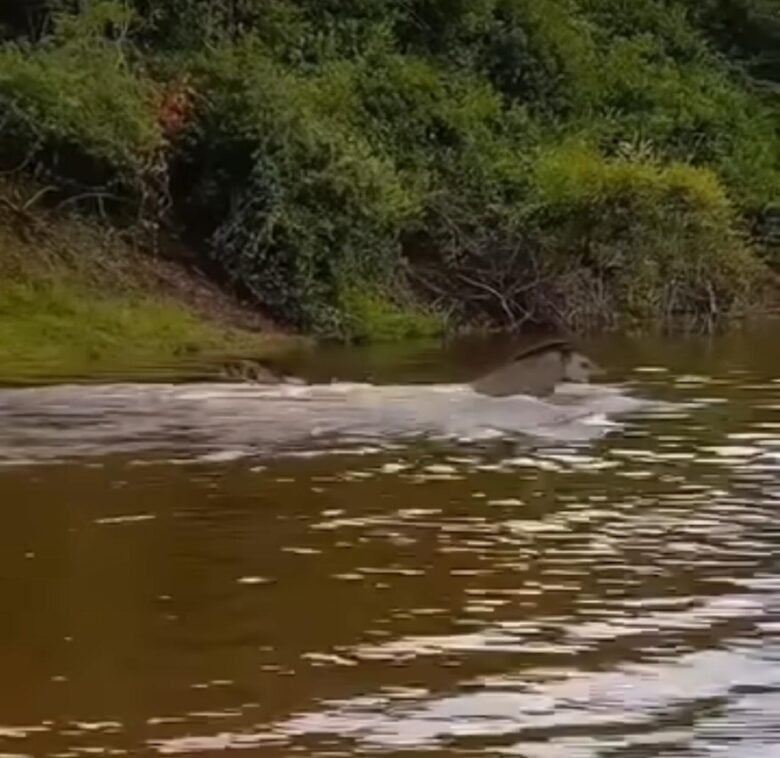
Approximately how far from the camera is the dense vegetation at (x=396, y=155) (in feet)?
102

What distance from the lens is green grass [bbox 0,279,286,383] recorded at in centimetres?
2538

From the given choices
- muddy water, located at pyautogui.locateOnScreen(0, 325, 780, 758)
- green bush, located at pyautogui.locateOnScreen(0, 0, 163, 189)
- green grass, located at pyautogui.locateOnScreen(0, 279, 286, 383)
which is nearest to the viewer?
muddy water, located at pyautogui.locateOnScreen(0, 325, 780, 758)

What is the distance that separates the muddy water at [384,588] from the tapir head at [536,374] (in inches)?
64.9

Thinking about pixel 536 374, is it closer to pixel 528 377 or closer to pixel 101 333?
pixel 528 377

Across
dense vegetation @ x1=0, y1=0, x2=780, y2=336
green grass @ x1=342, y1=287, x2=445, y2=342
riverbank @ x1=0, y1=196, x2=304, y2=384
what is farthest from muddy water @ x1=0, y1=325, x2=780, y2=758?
dense vegetation @ x1=0, y1=0, x2=780, y2=336

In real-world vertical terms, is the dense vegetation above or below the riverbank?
above

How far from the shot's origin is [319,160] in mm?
32344

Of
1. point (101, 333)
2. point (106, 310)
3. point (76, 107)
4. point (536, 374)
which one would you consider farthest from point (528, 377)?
point (76, 107)

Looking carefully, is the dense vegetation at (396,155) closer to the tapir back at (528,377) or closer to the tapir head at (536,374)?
the tapir head at (536,374)

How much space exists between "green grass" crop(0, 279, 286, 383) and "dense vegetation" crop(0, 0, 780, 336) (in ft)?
7.80

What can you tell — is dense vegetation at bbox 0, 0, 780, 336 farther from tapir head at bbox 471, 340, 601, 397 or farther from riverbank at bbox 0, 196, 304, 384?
tapir head at bbox 471, 340, 601, 397

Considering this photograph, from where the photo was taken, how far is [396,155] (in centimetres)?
3575

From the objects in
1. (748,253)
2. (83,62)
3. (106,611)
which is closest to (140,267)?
(83,62)

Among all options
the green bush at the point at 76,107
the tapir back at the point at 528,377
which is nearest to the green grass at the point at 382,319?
the green bush at the point at 76,107
